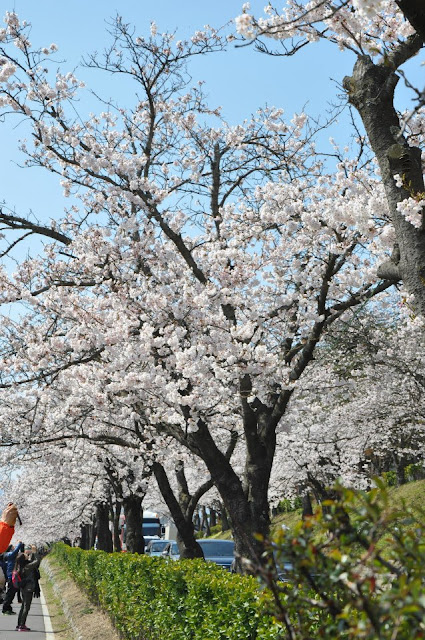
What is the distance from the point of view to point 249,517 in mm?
9719

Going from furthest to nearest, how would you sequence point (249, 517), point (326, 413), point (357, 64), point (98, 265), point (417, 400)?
point (326, 413)
point (417, 400)
point (98, 265)
point (249, 517)
point (357, 64)

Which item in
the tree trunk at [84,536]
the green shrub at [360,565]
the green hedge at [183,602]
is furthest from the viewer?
the tree trunk at [84,536]

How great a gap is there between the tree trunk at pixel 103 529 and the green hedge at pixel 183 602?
18089mm

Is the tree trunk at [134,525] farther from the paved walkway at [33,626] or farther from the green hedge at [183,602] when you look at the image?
the green hedge at [183,602]

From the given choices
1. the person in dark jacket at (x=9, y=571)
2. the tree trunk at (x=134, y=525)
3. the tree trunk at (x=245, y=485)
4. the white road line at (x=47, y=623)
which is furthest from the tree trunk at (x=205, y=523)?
the tree trunk at (x=245, y=485)

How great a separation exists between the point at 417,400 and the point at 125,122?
9844 mm

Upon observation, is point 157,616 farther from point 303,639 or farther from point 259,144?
point 259,144

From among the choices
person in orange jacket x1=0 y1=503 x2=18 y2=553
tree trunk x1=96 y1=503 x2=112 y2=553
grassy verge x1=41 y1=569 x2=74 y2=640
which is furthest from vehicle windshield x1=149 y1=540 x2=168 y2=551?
person in orange jacket x1=0 y1=503 x2=18 y2=553

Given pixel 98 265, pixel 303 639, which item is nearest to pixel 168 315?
pixel 98 265

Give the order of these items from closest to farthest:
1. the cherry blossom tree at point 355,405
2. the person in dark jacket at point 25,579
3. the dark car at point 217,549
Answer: the person in dark jacket at point 25,579 → the cherry blossom tree at point 355,405 → the dark car at point 217,549

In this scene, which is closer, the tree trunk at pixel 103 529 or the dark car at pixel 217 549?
the dark car at pixel 217 549

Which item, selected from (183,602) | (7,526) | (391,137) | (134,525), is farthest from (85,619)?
(391,137)

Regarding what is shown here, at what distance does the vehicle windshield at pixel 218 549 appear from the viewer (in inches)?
706

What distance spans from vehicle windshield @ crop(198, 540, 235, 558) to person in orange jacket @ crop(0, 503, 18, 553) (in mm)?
9966
